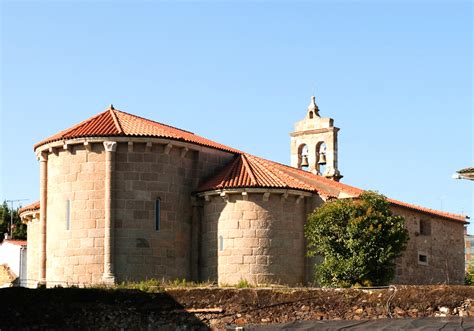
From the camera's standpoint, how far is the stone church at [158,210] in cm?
4278

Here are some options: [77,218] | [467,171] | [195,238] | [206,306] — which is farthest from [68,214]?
[467,171]

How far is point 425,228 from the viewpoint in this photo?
53375mm

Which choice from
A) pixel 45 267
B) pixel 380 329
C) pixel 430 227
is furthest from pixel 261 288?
pixel 430 227

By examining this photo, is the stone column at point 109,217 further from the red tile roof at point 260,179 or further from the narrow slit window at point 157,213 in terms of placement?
the red tile roof at point 260,179

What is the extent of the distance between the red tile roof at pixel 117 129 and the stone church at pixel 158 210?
7 centimetres

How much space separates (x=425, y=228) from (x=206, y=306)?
76.7 ft

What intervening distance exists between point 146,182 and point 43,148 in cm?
529

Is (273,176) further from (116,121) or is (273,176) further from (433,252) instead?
(433,252)

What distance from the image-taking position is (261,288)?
33.1 m

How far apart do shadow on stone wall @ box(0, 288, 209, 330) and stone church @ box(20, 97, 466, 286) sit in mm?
8726

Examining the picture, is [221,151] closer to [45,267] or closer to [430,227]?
[45,267]

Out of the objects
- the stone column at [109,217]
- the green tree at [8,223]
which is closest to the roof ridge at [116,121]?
the stone column at [109,217]

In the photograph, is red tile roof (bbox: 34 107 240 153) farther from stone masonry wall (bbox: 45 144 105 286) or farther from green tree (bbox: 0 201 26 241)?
green tree (bbox: 0 201 26 241)

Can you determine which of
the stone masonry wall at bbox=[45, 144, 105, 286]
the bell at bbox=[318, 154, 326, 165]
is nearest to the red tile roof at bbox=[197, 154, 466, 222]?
the stone masonry wall at bbox=[45, 144, 105, 286]
